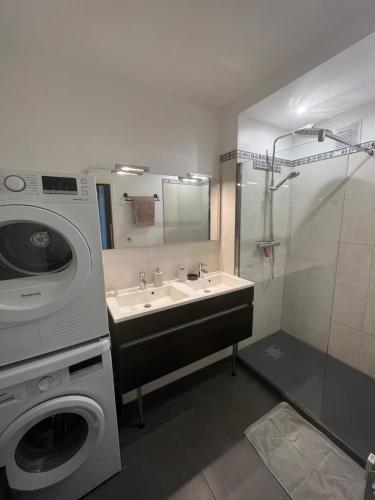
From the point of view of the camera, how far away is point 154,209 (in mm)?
1649

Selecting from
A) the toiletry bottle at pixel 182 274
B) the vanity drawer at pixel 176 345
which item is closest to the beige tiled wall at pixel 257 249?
the vanity drawer at pixel 176 345

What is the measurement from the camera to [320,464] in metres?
1.21

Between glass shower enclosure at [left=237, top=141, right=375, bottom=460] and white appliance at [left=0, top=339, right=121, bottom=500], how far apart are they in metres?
1.36

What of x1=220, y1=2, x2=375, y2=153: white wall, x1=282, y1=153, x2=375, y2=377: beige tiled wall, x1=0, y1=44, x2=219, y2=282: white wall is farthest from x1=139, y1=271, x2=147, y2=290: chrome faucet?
Answer: x1=282, y1=153, x2=375, y2=377: beige tiled wall

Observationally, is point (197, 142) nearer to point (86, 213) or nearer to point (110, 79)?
point (110, 79)

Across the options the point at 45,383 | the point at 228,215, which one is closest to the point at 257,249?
the point at 228,215

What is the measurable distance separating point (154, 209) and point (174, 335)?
0.94 m

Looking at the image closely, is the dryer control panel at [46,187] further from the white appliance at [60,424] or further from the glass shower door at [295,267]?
the glass shower door at [295,267]

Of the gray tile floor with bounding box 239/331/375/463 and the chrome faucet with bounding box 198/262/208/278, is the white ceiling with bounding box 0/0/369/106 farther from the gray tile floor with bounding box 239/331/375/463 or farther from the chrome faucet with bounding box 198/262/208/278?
the gray tile floor with bounding box 239/331/375/463

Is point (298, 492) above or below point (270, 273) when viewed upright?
below

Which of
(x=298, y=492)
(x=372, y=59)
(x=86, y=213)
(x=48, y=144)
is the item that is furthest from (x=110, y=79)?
(x=298, y=492)

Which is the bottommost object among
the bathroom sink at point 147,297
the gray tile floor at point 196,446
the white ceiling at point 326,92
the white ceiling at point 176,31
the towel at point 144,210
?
the gray tile floor at point 196,446

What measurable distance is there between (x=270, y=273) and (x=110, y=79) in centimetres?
216

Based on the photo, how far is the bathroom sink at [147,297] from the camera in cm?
150
